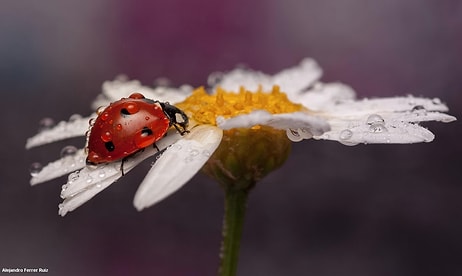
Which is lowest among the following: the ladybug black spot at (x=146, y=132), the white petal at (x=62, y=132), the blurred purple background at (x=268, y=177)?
the ladybug black spot at (x=146, y=132)

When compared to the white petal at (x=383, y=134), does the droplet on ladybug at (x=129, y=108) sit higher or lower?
higher

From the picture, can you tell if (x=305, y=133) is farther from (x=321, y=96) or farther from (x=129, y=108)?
(x=321, y=96)

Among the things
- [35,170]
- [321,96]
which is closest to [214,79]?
[321,96]

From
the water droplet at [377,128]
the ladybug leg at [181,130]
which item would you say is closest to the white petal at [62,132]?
the ladybug leg at [181,130]

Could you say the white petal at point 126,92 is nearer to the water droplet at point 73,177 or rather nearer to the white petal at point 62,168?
the white petal at point 62,168

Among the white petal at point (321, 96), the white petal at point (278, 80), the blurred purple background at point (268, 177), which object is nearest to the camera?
the white petal at point (321, 96)

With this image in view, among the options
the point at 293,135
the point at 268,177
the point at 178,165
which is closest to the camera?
the point at 178,165

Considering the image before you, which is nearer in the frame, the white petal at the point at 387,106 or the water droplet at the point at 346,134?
the water droplet at the point at 346,134

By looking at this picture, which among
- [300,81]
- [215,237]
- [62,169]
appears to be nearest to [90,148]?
[62,169]
